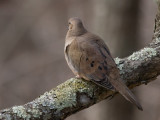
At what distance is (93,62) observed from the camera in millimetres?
4586

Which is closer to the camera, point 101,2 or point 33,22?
point 101,2

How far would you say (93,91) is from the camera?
4152 mm

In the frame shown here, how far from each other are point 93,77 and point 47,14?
8819 mm

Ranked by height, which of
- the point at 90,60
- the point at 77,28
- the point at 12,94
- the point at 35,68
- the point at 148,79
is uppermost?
the point at 35,68

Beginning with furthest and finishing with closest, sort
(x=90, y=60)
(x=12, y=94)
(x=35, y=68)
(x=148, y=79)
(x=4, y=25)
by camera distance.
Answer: (x=4, y=25)
(x=35, y=68)
(x=12, y=94)
(x=90, y=60)
(x=148, y=79)

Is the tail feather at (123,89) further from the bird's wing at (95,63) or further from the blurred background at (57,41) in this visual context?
the blurred background at (57,41)

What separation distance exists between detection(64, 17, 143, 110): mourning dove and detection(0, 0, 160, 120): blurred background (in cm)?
216

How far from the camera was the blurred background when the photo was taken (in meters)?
→ 7.10

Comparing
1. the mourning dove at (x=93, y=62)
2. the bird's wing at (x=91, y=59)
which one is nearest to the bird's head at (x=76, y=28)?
the mourning dove at (x=93, y=62)

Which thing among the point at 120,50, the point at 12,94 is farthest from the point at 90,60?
the point at 12,94

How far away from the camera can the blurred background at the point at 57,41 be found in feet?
23.3

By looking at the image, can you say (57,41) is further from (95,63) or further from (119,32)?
(95,63)

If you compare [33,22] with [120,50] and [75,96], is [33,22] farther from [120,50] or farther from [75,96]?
[75,96]

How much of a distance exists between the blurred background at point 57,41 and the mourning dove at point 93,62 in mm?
2161
